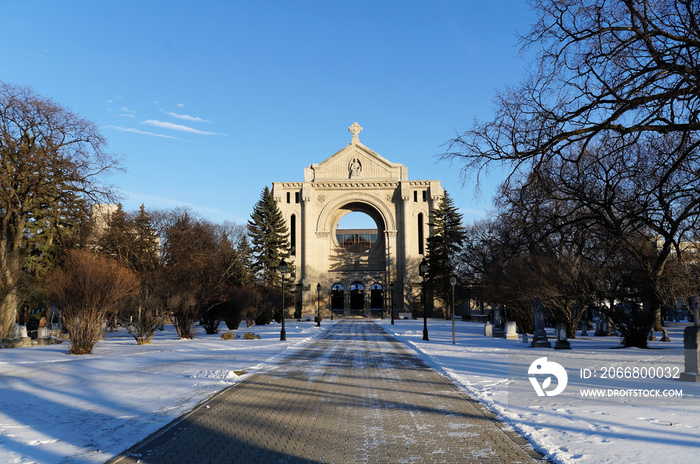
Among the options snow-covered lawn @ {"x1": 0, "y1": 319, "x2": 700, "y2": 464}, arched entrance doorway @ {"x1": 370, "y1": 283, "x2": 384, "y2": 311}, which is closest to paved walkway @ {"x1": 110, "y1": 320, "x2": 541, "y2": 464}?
snow-covered lawn @ {"x1": 0, "y1": 319, "x2": 700, "y2": 464}

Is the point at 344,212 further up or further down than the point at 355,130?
further down

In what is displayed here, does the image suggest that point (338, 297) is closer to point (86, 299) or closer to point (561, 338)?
point (561, 338)

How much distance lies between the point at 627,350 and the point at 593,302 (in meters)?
3.04

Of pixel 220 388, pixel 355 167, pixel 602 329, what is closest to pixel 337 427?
pixel 220 388

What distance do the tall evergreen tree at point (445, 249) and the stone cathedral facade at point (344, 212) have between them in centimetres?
1005

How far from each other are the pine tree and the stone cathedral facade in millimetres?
9843

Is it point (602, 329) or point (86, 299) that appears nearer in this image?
point (86, 299)

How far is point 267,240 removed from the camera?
63.1 meters

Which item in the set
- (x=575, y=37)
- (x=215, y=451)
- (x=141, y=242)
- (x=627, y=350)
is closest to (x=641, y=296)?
(x=627, y=350)

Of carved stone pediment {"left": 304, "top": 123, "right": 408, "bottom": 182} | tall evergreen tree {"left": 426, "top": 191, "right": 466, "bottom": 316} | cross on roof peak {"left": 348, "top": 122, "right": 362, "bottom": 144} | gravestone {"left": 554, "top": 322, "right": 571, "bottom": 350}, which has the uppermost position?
A: cross on roof peak {"left": 348, "top": 122, "right": 362, "bottom": 144}

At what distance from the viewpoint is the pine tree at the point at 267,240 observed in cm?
6250

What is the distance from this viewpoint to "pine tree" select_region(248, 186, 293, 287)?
62500mm

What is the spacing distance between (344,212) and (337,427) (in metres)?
72.3

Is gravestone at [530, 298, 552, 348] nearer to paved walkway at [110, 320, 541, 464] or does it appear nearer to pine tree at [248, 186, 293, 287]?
paved walkway at [110, 320, 541, 464]
